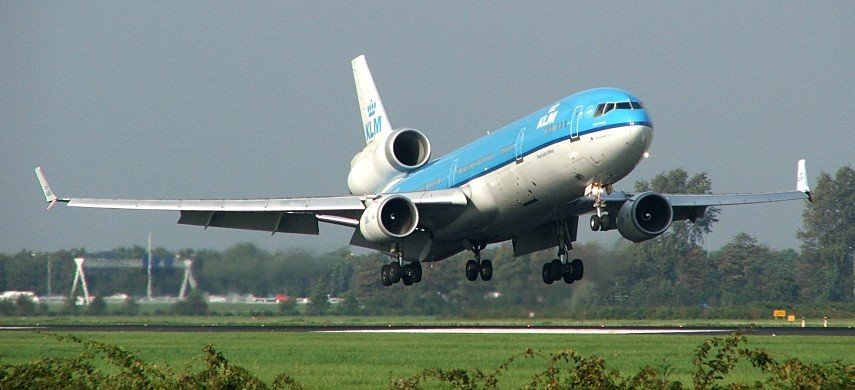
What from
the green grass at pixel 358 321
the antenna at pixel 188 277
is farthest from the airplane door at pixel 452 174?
the antenna at pixel 188 277

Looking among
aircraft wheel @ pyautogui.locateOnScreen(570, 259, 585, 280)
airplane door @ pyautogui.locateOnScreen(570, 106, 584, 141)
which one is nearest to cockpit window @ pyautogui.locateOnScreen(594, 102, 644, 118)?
airplane door @ pyautogui.locateOnScreen(570, 106, 584, 141)

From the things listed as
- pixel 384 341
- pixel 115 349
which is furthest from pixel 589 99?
pixel 115 349

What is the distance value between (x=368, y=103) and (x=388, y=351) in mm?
17898

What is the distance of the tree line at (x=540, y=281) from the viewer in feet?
163

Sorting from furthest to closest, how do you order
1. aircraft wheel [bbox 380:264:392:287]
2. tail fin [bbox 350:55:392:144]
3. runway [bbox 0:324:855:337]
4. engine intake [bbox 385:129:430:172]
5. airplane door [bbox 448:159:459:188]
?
1. tail fin [bbox 350:55:392:144]
2. runway [bbox 0:324:855:337]
3. engine intake [bbox 385:129:430:172]
4. aircraft wheel [bbox 380:264:392:287]
5. airplane door [bbox 448:159:459:188]

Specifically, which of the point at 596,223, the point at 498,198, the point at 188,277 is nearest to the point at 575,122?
the point at 596,223

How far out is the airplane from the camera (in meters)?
32.0

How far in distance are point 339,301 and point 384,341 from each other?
1981 cm

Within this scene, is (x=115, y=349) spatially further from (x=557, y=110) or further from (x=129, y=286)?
(x=129, y=286)

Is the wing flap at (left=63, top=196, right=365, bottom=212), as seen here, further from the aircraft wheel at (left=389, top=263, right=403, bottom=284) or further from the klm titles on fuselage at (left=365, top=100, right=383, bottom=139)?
the klm titles on fuselage at (left=365, top=100, right=383, bottom=139)

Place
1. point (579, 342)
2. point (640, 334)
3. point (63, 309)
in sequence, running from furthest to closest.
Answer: point (63, 309)
point (640, 334)
point (579, 342)

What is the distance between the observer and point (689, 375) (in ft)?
92.2

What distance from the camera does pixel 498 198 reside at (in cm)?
3550

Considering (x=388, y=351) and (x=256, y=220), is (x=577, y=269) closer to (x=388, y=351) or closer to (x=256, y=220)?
(x=388, y=351)
